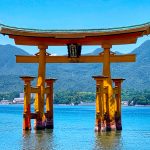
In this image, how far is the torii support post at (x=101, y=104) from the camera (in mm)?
31969

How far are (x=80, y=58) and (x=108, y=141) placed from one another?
8.30 m

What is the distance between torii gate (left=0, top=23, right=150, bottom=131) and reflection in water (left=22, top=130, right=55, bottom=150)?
1112mm

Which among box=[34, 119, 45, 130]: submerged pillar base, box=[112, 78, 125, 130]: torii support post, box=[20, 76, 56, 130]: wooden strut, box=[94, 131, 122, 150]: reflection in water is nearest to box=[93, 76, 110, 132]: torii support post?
box=[94, 131, 122, 150]: reflection in water

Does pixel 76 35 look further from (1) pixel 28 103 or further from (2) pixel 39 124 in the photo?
(2) pixel 39 124

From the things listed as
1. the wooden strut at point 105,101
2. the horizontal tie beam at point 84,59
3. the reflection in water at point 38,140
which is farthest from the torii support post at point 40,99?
the wooden strut at point 105,101

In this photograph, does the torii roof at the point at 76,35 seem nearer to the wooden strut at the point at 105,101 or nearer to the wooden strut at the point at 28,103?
the wooden strut at the point at 105,101

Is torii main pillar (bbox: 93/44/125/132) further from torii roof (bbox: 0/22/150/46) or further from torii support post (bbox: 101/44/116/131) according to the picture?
torii roof (bbox: 0/22/150/46)

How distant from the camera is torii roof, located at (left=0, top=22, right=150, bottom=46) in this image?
32.2 meters

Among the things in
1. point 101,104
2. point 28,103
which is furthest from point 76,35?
point 28,103

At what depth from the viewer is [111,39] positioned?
33094 millimetres

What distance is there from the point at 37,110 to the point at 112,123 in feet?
15.7

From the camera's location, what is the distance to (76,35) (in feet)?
109

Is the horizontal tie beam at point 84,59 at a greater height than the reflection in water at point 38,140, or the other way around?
the horizontal tie beam at point 84,59

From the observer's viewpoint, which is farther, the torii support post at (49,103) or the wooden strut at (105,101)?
the torii support post at (49,103)
